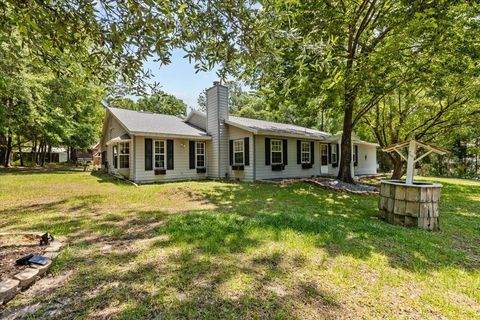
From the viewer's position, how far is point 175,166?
42.6ft

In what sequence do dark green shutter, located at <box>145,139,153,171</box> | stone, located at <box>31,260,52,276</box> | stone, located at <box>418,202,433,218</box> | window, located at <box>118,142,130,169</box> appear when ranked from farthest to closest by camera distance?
window, located at <box>118,142,130,169</box> → dark green shutter, located at <box>145,139,153,171</box> → stone, located at <box>418,202,433,218</box> → stone, located at <box>31,260,52,276</box>

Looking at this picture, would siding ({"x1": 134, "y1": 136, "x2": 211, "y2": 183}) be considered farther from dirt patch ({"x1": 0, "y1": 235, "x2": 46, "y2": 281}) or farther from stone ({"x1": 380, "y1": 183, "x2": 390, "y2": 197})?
stone ({"x1": 380, "y1": 183, "x2": 390, "y2": 197})

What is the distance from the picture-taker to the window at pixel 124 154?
13031 millimetres

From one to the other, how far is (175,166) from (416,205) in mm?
10364

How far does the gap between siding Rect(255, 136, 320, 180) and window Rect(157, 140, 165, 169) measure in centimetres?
456

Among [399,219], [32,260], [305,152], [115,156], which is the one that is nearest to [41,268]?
[32,260]

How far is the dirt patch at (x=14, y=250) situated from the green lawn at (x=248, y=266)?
0.39 m

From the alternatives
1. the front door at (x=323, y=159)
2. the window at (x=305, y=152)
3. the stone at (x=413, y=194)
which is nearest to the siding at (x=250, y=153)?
the window at (x=305, y=152)

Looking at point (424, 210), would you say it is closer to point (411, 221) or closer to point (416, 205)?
point (416, 205)

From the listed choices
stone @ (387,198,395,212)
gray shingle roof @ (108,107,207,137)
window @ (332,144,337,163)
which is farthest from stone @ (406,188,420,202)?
window @ (332,144,337,163)

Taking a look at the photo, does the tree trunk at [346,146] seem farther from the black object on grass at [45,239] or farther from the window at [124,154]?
the black object on grass at [45,239]

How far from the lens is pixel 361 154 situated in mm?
19406

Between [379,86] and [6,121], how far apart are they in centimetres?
1904

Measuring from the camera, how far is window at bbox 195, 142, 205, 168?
549 inches
